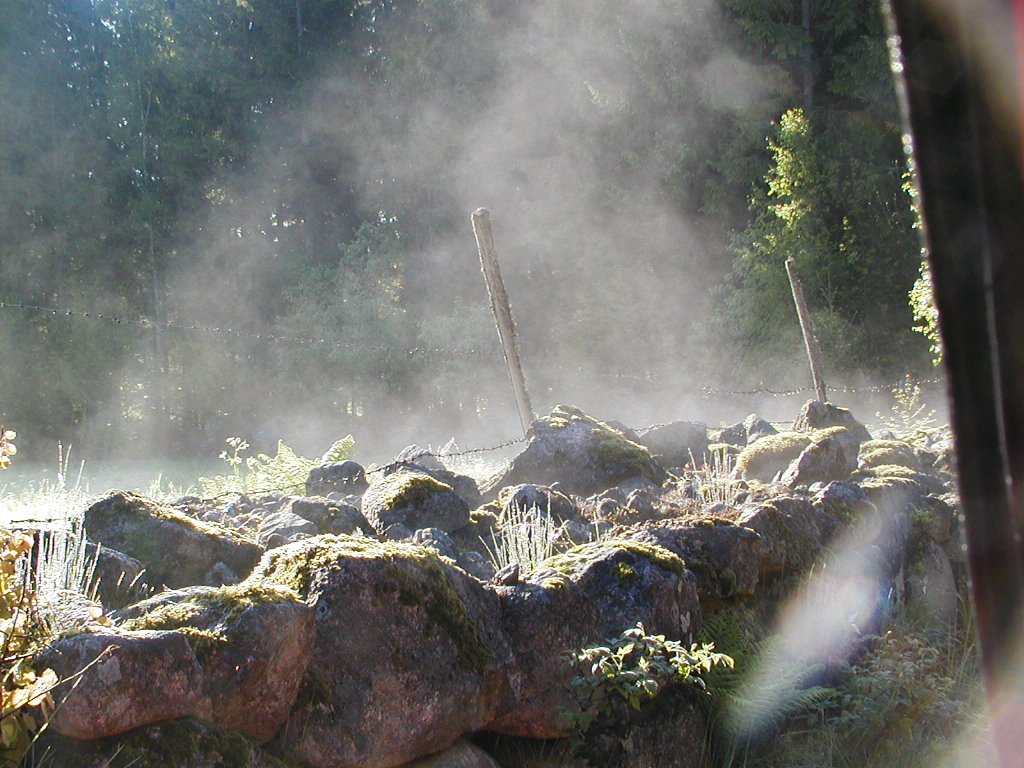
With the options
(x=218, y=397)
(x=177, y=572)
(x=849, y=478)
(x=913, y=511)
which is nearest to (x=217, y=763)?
(x=177, y=572)

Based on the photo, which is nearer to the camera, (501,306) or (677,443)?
(677,443)

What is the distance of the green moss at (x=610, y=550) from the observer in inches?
137

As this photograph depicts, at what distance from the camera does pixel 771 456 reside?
8.44m

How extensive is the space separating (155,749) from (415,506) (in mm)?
3240

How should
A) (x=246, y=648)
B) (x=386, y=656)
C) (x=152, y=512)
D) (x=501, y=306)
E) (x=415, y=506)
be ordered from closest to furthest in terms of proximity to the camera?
(x=246, y=648), (x=386, y=656), (x=152, y=512), (x=415, y=506), (x=501, y=306)

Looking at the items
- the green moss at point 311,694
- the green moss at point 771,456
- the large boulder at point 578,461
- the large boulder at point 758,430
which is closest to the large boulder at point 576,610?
the green moss at point 311,694

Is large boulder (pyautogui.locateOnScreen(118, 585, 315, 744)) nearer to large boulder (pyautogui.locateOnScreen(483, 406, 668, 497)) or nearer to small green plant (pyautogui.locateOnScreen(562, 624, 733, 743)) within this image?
small green plant (pyautogui.locateOnScreen(562, 624, 733, 743))

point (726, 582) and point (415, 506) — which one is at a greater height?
point (415, 506)

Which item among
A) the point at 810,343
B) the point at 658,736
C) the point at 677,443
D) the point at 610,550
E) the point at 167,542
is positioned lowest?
the point at 658,736

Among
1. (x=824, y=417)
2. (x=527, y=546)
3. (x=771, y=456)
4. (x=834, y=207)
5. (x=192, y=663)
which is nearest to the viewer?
(x=192, y=663)

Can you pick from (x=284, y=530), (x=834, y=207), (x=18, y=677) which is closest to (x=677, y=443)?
(x=284, y=530)

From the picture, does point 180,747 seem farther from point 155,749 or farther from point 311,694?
point 311,694

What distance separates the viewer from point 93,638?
2.12 metres

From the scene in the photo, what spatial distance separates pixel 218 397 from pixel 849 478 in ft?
86.8
